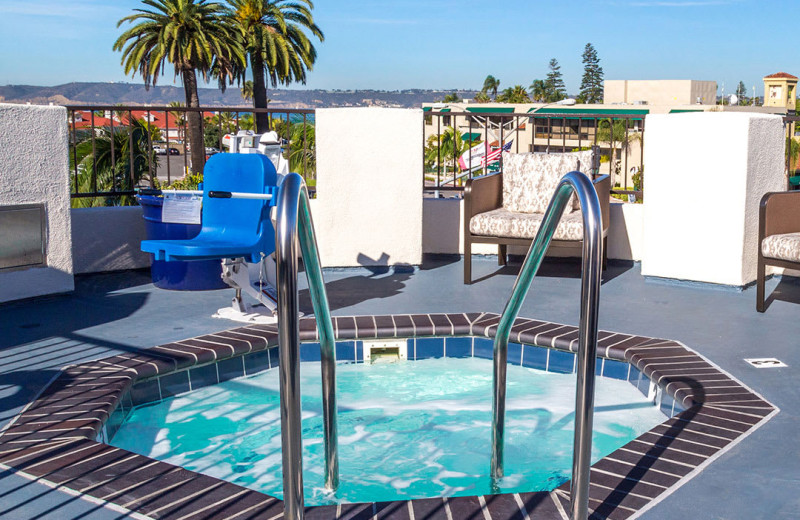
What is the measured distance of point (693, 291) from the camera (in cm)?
533

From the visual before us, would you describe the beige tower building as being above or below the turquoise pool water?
above

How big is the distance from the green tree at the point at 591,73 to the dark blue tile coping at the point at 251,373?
9284 cm

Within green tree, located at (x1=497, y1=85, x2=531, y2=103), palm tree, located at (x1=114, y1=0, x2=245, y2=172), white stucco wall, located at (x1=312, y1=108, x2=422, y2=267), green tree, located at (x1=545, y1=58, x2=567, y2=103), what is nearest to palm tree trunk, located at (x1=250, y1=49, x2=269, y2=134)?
palm tree, located at (x1=114, y1=0, x2=245, y2=172)

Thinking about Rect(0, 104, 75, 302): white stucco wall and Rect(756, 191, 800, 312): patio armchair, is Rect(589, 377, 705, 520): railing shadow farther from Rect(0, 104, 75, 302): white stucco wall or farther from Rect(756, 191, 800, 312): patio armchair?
Rect(0, 104, 75, 302): white stucco wall

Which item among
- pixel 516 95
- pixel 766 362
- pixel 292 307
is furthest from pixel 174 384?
pixel 516 95

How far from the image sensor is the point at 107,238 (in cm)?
584

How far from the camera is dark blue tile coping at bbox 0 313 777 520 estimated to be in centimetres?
230

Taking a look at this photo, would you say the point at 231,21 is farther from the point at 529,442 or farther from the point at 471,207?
the point at 529,442

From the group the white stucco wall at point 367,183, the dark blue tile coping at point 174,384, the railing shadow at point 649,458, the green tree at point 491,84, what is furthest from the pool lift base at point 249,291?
the green tree at point 491,84

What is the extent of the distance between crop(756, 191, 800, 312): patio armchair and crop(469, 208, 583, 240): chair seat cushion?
1.11m

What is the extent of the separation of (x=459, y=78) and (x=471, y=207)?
6224cm

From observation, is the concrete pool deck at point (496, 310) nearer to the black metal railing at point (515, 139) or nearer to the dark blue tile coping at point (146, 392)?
the dark blue tile coping at point (146, 392)

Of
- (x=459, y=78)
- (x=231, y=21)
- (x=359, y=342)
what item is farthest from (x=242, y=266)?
(x=459, y=78)

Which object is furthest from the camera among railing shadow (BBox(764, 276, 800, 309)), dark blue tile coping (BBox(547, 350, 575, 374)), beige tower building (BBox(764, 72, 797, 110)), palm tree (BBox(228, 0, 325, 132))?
beige tower building (BBox(764, 72, 797, 110))
